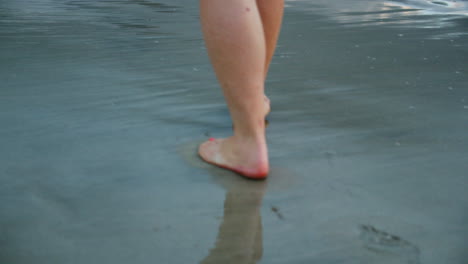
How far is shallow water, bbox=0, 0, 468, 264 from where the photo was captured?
88 centimetres

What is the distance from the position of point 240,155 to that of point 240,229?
27 cm

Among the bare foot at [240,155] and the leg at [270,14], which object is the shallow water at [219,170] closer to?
the bare foot at [240,155]

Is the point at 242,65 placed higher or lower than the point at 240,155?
higher

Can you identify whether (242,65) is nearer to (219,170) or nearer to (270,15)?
(219,170)

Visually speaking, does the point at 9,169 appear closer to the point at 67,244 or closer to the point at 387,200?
the point at 67,244

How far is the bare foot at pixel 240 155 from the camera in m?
1.13

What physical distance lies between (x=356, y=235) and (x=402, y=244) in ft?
0.26

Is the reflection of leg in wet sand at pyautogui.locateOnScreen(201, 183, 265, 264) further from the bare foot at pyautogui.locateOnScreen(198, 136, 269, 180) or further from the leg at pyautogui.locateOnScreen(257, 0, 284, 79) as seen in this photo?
the leg at pyautogui.locateOnScreen(257, 0, 284, 79)

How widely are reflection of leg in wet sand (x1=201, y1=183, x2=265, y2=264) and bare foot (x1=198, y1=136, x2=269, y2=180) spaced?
0.04 metres

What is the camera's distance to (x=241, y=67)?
113 centimetres

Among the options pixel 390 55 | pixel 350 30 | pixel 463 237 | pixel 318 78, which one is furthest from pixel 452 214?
pixel 350 30

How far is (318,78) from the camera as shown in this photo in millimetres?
1984

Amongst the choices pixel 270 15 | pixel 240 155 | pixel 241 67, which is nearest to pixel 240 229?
pixel 240 155

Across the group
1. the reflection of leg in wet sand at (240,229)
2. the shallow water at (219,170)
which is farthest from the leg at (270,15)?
the reflection of leg in wet sand at (240,229)
